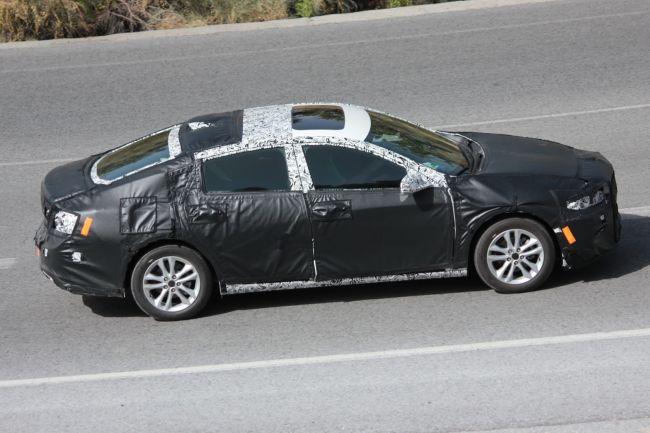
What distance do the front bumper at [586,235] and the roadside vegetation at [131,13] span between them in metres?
11.4

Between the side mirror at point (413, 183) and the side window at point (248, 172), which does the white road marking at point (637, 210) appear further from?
the side window at point (248, 172)

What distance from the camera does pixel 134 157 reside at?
963 cm

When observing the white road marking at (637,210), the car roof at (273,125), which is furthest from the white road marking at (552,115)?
the car roof at (273,125)

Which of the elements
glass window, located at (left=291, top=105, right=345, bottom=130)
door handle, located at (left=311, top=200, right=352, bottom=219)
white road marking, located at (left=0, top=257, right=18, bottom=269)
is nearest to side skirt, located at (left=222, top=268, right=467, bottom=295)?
door handle, located at (left=311, top=200, right=352, bottom=219)

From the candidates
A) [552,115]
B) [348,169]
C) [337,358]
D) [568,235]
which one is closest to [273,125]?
[348,169]

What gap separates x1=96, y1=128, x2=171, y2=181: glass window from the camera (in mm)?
9383

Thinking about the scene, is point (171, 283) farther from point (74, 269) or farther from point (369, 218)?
point (369, 218)

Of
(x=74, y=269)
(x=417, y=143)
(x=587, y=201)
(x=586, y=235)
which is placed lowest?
(x=74, y=269)

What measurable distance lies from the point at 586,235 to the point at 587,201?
0.96ft

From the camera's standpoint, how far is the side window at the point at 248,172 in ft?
29.8

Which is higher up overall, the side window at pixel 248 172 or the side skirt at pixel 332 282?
the side window at pixel 248 172

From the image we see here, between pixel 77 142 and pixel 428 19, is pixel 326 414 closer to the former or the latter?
pixel 77 142

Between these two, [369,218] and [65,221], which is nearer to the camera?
[369,218]

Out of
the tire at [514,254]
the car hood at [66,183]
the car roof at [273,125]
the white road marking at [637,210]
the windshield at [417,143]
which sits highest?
the car roof at [273,125]
